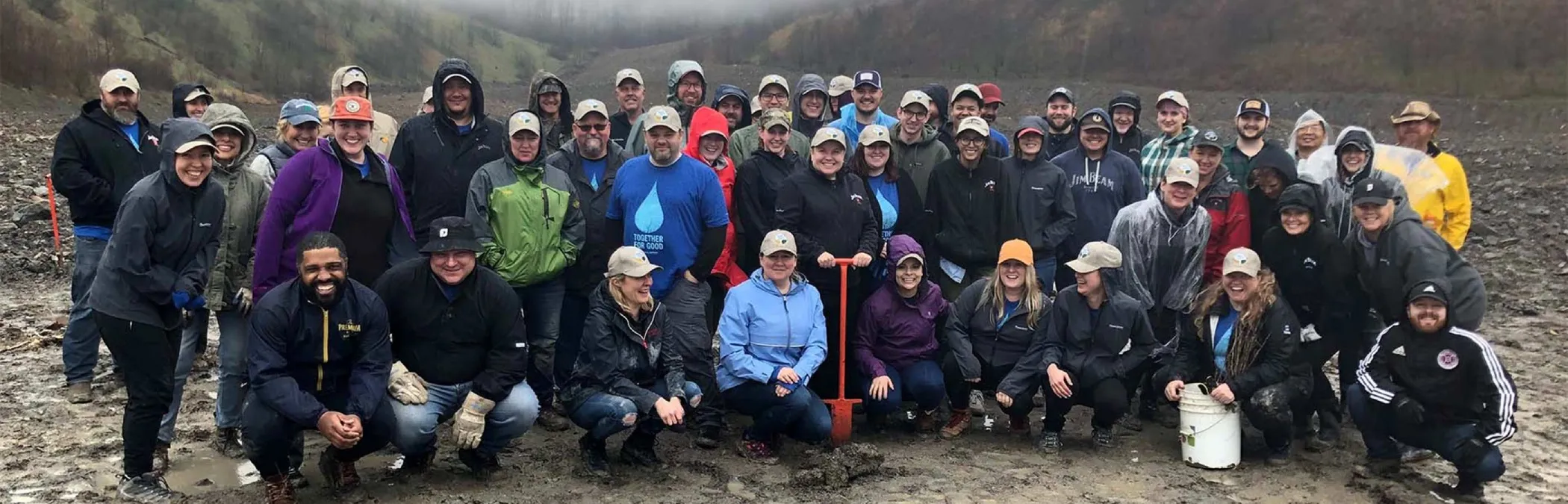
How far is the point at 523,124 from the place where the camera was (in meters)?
5.73

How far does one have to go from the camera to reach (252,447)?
469 cm

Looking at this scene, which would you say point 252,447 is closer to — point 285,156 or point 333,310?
point 333,310

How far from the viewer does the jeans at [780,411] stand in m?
5.70

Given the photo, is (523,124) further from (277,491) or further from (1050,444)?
(1050,444)

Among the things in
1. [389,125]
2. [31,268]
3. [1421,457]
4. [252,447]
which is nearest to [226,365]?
[252,447]

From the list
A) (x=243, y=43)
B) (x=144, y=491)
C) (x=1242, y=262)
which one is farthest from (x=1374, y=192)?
(x=243, y=43)

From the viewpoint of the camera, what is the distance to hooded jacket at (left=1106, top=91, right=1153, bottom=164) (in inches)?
296

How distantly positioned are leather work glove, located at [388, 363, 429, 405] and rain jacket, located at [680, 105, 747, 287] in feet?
6.32

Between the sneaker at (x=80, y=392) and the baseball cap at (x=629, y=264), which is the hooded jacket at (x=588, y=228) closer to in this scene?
the baseball cap at (x=629, y=264)

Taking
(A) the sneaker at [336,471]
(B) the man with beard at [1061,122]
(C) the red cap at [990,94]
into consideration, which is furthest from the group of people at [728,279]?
(C) the red cap at [990,94]

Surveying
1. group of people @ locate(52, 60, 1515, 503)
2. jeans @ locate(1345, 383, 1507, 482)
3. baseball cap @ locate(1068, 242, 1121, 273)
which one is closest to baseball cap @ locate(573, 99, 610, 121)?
group of people @ locate(52, 60, 1515, 503)

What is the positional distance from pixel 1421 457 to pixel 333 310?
5704mm

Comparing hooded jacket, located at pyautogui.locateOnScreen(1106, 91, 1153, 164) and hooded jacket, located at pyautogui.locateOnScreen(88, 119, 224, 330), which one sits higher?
hooded jacket, located at pyautogui.locateOnScreen(1106, 91, 1153, 164)

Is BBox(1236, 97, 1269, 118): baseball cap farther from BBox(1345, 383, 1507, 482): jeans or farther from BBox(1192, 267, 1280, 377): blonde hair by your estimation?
BBox(1345, 383, 1507, 482): jeans
